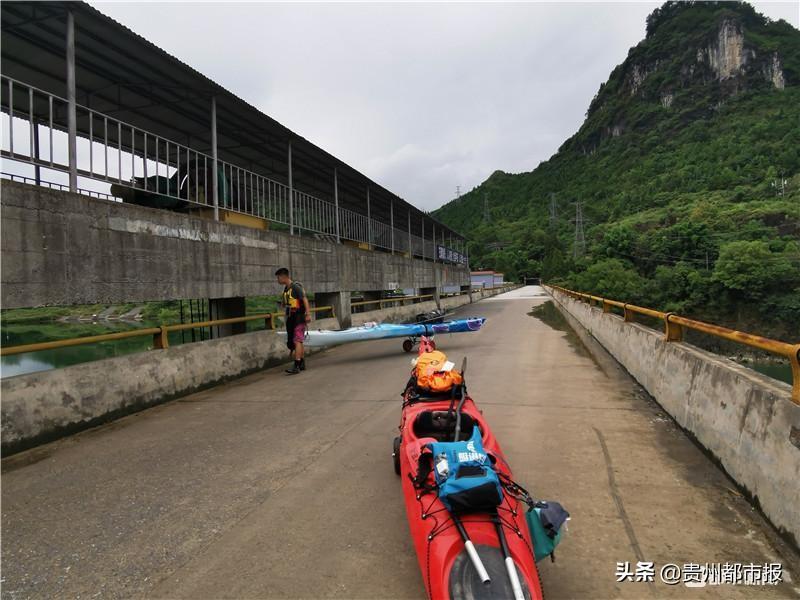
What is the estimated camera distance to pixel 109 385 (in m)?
5.53

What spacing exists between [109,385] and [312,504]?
3795mm

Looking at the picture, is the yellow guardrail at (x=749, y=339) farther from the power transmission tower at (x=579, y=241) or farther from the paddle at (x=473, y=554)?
the power transmission tower at (x=579, y=241)

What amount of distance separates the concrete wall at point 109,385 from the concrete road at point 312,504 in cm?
21

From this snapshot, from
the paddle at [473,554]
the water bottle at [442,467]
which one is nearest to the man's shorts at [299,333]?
the water bottle at [442,467]

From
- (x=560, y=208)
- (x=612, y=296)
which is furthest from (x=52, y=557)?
(x=560, y=208)

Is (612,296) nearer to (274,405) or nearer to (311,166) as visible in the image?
(311,166)

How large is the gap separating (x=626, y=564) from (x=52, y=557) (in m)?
3.50

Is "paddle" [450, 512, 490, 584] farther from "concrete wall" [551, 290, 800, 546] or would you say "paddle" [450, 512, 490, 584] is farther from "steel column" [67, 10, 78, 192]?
"steel column" [67, 10, 78, 192]

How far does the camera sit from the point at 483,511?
2.16 m

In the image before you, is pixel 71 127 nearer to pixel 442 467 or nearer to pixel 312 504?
pixel 312 504

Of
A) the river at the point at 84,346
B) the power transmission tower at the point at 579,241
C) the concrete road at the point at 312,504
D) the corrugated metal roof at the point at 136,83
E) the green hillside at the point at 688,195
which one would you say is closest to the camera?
the concrete road at the point at 312,504

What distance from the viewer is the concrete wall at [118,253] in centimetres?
476

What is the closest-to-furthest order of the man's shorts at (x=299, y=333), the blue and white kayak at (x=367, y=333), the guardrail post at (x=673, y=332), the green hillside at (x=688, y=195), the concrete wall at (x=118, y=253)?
the concrete wall at (x=118, y=253) → the guardrail post at (x=673, y=332) → the man's shorts at (x=299, y=333) → the blue and white kayak at (x=367, y=333) → the green hillside at (x=688, y=195)

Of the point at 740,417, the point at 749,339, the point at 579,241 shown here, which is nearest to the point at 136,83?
the point at 749,339
